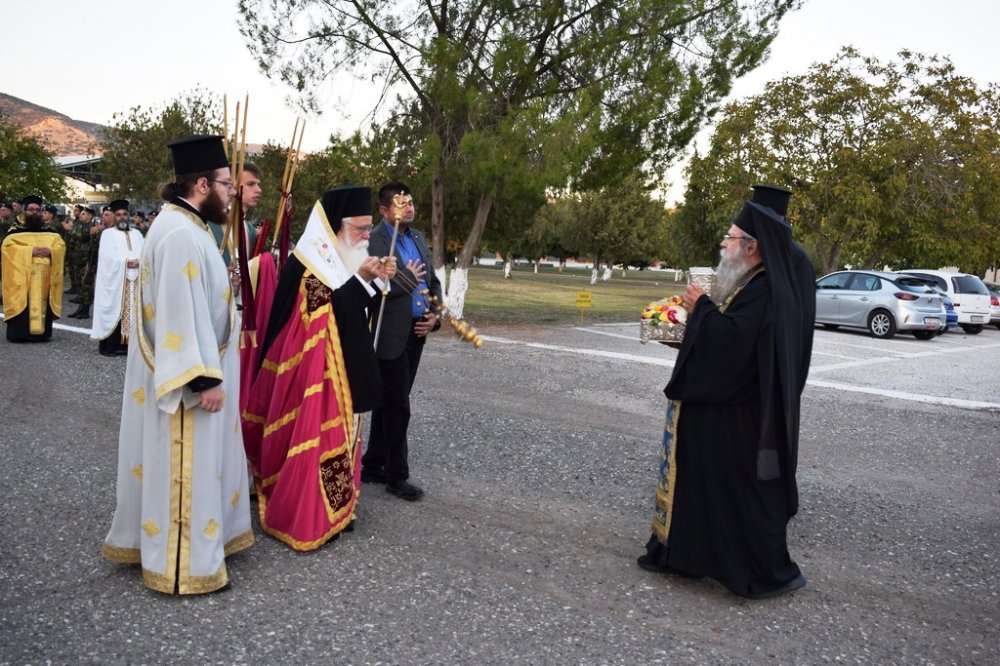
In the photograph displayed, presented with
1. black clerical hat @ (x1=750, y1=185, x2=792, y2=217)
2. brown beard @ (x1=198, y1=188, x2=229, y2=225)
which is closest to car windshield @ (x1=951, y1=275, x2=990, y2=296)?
black clerical hat @ (x1=750, y1=185, x2=792, y2=217)

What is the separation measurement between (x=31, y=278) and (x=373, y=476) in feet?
27.7

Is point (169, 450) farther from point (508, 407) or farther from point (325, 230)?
point (508, 407)

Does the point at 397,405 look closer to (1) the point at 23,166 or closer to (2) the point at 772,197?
(2) the point at 772,197

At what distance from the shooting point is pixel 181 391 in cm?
358

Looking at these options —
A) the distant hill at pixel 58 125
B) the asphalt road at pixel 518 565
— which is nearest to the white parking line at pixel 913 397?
the asphalt road at pixel 518 565

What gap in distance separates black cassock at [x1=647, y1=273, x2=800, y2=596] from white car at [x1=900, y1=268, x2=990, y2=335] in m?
21.2

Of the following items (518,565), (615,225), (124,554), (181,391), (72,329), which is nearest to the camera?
(181,391)

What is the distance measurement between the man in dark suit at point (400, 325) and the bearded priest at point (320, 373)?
0.55 m

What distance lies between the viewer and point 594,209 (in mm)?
51688

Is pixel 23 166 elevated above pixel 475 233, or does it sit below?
above

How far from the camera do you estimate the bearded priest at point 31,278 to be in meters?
11.3

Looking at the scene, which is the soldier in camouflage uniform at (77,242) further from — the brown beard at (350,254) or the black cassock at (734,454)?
the black cassock at (734,454)

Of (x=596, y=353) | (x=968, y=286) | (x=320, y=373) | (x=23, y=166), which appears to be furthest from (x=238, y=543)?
(x=23, y=166)

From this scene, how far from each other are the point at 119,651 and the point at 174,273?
156 cm
